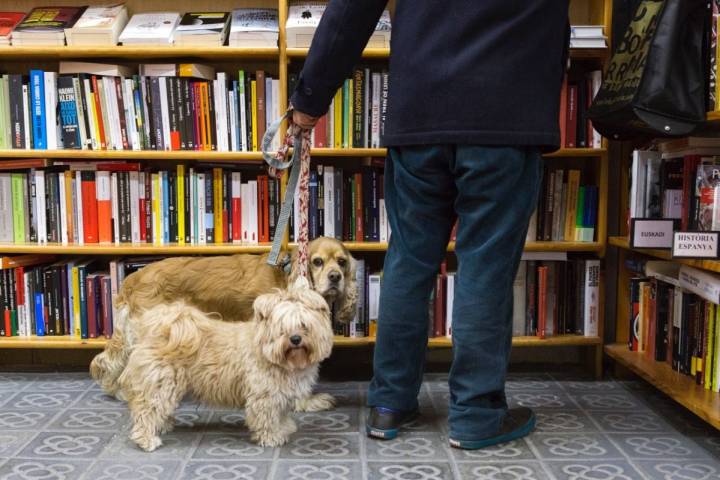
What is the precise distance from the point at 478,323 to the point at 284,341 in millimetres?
536

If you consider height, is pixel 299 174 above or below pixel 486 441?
above

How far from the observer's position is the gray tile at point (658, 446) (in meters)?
1.98

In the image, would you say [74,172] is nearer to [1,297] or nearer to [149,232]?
[149,232]

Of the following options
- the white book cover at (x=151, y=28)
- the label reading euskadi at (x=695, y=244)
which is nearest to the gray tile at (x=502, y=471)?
the label reading euskadi at (x=695, y=244)

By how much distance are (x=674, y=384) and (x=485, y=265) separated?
86 cm

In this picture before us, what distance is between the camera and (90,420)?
227 cm

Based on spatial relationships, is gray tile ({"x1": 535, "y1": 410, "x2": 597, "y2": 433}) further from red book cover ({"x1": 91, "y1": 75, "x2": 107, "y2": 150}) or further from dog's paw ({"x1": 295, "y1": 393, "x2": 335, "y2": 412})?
red book cover ({"x1": 91, "y1": 75, "x2": 107, "y2": 150})

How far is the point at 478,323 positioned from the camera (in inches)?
76.1

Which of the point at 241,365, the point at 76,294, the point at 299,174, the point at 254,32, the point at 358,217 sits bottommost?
the point at 241,365

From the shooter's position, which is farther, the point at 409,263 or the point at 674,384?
the point at 674,384

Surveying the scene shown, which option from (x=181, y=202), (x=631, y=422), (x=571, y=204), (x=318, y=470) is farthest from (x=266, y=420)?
(x=571, y=204)

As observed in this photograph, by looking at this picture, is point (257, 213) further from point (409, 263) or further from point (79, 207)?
point (409, 263)

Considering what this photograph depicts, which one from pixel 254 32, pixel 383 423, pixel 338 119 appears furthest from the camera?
pixel 338 119

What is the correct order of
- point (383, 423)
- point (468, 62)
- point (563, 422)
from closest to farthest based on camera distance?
point (468, 62) → point (383, 423) → point (563, 422)
